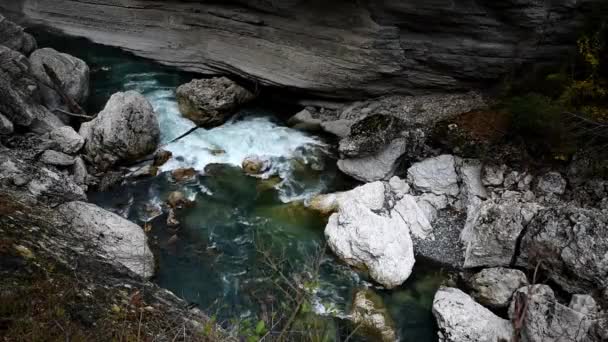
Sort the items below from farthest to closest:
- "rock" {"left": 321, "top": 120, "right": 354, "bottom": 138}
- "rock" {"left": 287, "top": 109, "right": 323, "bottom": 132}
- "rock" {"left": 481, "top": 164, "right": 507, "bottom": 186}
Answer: "rock" {"left": 287, "top": 109, "right": 323, "bottom": 132}, "rock" {"left": 321, "top": 120, "right": 354, "bottom": 138}, "rock" {"left": 481, "top": 164, "right": 507, "bottom": 186}

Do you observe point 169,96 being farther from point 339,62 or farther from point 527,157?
point 527,157

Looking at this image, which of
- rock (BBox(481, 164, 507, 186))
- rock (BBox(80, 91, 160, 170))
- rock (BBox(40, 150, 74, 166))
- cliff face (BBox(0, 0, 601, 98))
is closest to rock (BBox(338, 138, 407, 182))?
rock (BBox(481, 164, 507, 186))

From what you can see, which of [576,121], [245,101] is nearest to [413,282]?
[576,121]

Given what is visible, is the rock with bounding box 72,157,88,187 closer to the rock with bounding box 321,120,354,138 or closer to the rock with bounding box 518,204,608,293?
the rock with bounding box 321,120,354,138

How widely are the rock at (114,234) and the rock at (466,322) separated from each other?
4.63 metres

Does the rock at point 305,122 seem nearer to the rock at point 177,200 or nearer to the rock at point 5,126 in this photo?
the rock at point 177,200

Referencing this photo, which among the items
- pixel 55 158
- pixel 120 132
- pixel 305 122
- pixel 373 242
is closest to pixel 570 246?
pixel 373 242

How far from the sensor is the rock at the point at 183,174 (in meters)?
9.90

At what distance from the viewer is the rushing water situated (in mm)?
7668

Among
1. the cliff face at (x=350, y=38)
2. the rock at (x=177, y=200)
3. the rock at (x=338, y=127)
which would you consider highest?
the cliff face at (x=350, y=38)

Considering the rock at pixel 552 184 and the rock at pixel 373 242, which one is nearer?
the rock at pixel 373 242

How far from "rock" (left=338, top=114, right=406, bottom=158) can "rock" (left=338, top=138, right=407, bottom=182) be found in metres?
0.11

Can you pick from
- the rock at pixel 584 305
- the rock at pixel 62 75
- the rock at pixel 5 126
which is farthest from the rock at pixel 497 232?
the rock at pixel 62 75

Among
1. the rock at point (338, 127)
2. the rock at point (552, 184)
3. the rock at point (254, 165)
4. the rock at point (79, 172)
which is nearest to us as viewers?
the rock at point (552, 184)
